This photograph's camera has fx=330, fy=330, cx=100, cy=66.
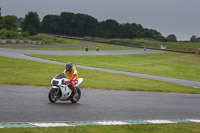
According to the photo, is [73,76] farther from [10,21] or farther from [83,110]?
[10,21]

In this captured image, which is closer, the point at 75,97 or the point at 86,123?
the point at 86,123

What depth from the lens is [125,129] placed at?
947 cm

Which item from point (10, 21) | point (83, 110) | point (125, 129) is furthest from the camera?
point (10, 21)

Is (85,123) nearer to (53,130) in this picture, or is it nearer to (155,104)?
(53,130)

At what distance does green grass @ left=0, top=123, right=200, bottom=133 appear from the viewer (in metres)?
8.36

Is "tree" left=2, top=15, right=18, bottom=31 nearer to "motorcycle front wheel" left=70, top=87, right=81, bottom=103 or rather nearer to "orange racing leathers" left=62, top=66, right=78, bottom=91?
"motorcycle front wheel" left=70, top=87, right=81, bottom=103

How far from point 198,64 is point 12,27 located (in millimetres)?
72671

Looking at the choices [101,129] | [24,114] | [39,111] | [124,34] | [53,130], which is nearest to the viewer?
[53,130]

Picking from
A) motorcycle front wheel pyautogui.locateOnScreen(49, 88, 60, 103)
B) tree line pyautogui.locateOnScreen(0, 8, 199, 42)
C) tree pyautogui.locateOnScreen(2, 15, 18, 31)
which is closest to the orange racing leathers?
motorcycle front wheel pyautogui.locateOnScreen(49, 88, 60, 103)

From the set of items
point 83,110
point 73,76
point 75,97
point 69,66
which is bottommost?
point 83,110

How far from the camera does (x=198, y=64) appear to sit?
5784cm

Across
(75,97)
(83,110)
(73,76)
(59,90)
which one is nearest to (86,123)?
(83,110)

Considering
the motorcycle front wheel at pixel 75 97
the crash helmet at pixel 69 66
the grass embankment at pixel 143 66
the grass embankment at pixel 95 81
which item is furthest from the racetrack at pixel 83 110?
the grass embankment at pixel 143 66

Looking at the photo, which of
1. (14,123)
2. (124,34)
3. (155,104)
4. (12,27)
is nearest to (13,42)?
(12,27)
